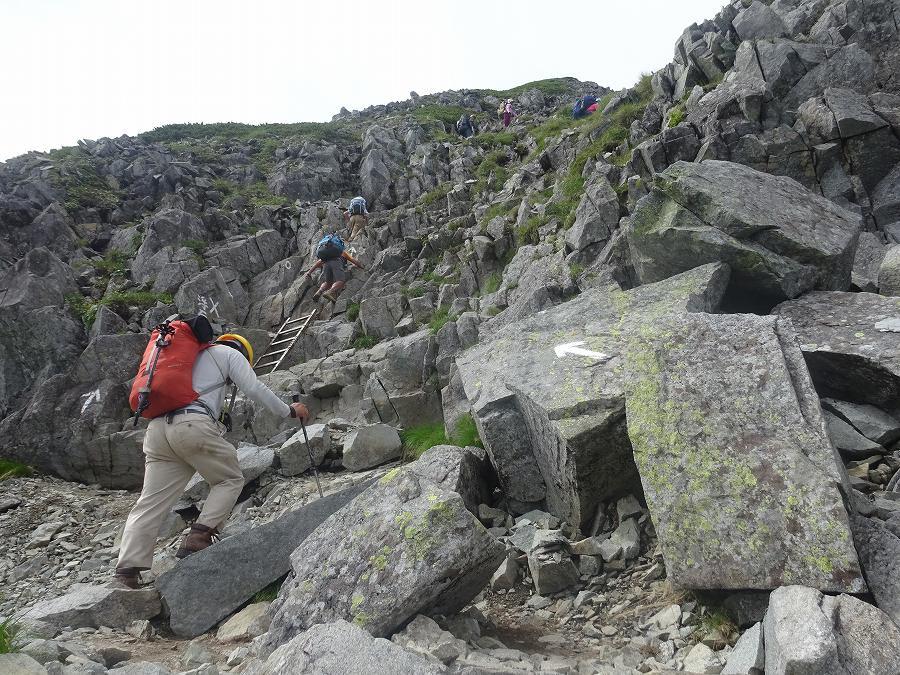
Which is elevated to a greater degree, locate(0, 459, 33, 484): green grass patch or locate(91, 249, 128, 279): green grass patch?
locate(91, 249, 128, 279): green grass patch

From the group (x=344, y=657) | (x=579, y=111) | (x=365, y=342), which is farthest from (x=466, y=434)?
(x=579, y=111)

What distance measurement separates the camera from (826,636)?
11.1ft

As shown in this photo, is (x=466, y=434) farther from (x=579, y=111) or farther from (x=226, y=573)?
(x=579, y=111)

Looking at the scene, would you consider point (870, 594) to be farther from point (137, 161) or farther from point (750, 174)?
point (137, 161)

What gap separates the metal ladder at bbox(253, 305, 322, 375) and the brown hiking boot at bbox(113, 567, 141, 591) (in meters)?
13.9

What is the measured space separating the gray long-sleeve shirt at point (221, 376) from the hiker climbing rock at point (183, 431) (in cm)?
2

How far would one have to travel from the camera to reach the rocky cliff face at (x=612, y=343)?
481 cm

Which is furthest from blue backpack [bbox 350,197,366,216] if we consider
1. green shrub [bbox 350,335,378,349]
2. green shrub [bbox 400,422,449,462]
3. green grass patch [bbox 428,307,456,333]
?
green shrub [bbox 400,422,449,462]

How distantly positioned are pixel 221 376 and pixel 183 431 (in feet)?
3.76

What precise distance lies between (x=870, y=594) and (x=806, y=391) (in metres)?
1.91

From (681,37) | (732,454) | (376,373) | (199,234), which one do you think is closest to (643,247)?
(732,454)

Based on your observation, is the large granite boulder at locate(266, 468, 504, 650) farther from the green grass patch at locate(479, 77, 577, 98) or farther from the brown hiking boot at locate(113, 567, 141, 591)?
the green grass patch at locate(479, 77, 577, 98)

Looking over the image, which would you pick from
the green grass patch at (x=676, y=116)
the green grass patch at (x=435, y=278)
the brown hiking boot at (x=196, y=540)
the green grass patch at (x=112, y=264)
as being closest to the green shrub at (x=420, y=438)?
the brown hiking boot at (x=196, y=540)

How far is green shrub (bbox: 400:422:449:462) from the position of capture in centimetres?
1305
